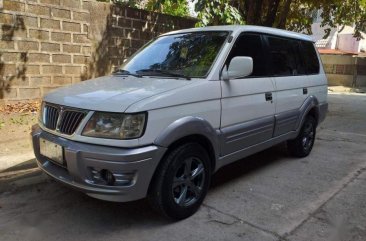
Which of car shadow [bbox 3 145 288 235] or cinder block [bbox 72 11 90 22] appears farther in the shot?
cinder block [bbox 72 11 90 22]

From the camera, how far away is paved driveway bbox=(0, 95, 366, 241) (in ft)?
11.3

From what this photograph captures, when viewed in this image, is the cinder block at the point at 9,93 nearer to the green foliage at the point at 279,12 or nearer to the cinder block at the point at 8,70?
the cinder block at the point at 8,70

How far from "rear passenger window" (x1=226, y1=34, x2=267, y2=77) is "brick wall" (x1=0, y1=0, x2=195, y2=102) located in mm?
4647

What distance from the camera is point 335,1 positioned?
11.4m

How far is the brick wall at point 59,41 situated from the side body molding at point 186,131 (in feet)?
16.0

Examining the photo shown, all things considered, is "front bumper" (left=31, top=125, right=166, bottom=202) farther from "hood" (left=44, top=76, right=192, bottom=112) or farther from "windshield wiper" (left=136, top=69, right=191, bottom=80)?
"windshield wiper" (left=136, top=69, right=191, bottom=80)

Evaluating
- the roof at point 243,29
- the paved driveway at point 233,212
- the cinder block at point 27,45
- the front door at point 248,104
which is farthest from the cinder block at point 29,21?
the front door at point 248,104

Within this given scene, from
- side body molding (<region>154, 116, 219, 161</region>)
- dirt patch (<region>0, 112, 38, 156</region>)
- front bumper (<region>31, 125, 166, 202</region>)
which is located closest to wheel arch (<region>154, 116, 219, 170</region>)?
side body molding (<region>154, 116, 219, 161</region>)

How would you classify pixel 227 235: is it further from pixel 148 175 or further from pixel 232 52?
pixel 232 52

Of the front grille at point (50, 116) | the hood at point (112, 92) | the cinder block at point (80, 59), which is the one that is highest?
the cinder block at point (80, 59)

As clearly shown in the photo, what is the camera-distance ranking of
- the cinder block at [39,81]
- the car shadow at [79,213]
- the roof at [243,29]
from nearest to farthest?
the car shadow at [79,213], the roof at [243,29], the cinder block at [39,81]

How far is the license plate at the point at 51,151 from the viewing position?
3.40 meters

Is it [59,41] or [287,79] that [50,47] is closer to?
[59,41]

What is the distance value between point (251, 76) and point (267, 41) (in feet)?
2.26
